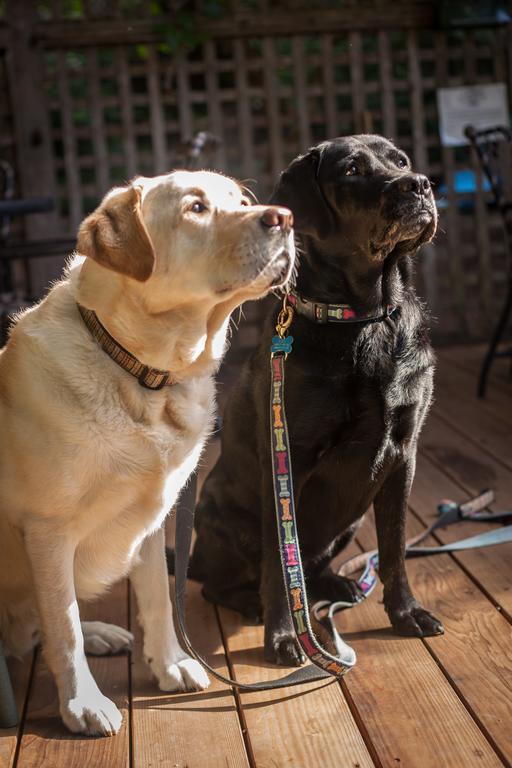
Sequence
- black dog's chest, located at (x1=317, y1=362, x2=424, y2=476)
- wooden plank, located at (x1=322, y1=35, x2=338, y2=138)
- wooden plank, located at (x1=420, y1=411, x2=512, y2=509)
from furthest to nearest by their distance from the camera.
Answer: wooden plank, located at (x1=322, y1=35, x2=338, y2=138)
wooden plank, located at (x1=420, y1=411, x2=512, y2=509)
black dog's chest, located at (x1=317, y1=362, x2=424, y2=476)

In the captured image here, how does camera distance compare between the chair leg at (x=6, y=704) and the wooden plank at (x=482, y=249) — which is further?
the wooden plank at (x=482, y=249)

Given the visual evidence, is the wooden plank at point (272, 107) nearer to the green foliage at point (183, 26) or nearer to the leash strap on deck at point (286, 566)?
the green foliage at point (183, 26)

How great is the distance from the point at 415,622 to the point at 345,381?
618 mm

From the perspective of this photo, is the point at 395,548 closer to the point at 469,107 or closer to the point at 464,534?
the point at 464,534

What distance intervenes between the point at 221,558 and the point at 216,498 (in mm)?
159

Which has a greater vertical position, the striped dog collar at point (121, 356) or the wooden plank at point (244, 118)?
the wooden plank at point (244, 118)

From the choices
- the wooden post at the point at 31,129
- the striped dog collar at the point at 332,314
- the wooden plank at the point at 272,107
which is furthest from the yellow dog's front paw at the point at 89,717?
Result: the wooden plank at the point at 272,107

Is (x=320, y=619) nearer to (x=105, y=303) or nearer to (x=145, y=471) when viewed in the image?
(x=145, y=471)

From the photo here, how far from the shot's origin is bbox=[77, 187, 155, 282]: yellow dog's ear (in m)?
1.69

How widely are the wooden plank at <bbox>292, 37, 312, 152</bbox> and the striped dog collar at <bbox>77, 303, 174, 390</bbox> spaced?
4.21 m

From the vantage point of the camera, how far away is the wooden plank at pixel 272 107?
567 cm

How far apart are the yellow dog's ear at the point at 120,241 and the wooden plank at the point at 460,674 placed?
101cm

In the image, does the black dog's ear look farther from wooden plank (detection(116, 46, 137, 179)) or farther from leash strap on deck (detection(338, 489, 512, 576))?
wooden plank (detection(116, 46, 137, 179))

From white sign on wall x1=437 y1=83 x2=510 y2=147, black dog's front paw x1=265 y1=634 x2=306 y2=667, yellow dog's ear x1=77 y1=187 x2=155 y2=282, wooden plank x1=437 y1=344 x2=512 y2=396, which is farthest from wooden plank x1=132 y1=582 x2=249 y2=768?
white sign on wall x1=437 y1=83 x2=510 y2=147
